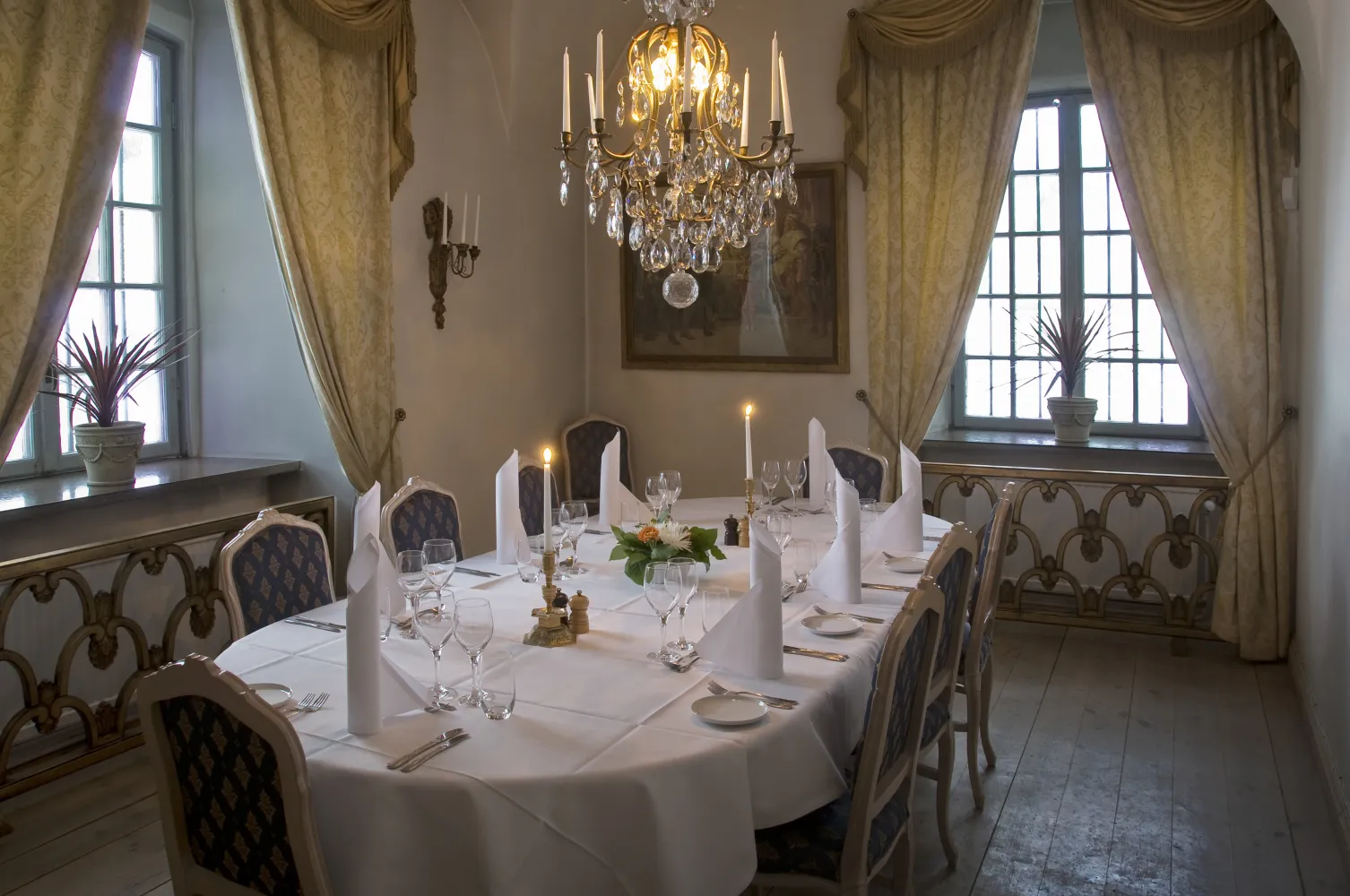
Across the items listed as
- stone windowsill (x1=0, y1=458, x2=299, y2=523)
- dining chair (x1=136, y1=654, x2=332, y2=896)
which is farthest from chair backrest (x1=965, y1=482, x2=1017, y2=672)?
stone windowsill (x1=0, y1=458, x2=299, y2=523)

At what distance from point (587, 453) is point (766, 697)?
3.88m

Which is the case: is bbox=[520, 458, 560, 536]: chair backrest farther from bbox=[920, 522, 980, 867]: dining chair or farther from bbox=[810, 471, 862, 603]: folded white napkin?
bbox=[920, 522, 980, 867]: dining chair

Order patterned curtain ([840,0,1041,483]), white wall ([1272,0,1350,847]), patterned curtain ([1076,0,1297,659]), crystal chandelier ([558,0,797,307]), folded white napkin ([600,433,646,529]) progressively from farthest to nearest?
1. patterned curtain ([840,0,1041,483])
2. patterned curtain ([1076,0,1297,659])
3. folded white napkin ([600,433,646,529])
4. white wall ([1272,0,1350,847])
5. crystal chandelier ([558,0,797,307])

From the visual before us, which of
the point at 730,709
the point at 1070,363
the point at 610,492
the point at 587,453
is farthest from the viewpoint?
the point at 587,453

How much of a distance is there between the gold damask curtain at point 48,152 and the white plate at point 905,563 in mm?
2681

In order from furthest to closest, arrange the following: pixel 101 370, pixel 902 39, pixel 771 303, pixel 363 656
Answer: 1. pixel 771 303
2. pixel 902 39
3. pixel 101 370
4. pixel 363 656

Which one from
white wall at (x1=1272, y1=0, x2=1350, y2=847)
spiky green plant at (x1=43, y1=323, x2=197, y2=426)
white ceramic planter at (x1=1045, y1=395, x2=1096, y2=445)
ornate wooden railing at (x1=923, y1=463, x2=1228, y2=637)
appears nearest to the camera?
white wall at (x1=1272, y1=0, x2=1350, y2=847)

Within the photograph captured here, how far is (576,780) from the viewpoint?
1794 mm

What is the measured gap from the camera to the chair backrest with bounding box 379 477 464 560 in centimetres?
352

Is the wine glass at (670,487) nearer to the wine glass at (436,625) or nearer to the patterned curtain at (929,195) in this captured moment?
the wine glass at (436,625)

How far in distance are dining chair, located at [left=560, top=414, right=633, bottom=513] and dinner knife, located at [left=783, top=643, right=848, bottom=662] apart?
134 inches

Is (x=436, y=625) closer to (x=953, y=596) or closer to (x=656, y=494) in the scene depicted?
(x=953, y=596)

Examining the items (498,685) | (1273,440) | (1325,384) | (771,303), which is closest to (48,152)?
(498,685)

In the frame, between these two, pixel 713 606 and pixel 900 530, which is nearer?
pixel 713 606
